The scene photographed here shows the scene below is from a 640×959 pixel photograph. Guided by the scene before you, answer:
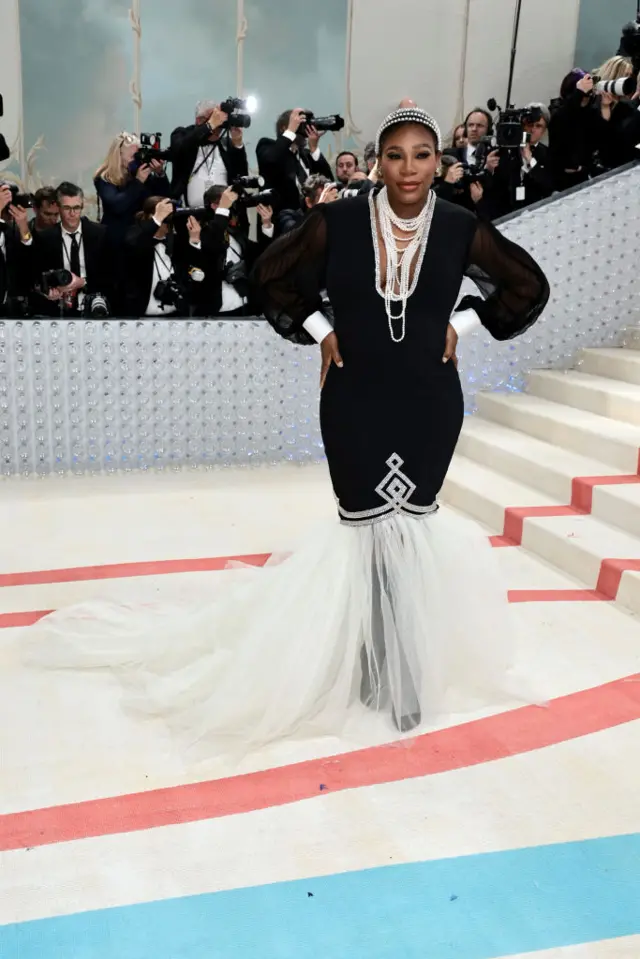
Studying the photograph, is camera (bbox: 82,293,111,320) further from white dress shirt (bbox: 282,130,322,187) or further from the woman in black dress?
the woman in black dress

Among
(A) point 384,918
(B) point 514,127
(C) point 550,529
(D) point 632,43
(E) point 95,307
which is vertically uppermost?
(D) point 632,43

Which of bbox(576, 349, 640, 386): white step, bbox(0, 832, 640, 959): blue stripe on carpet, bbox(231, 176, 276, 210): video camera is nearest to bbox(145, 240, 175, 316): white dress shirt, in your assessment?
bbox(231, 176, 276, 210): video camera

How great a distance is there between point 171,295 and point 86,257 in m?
0.50

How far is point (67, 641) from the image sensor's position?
2.77m

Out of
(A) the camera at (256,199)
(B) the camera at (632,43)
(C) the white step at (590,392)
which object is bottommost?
(C) the white step at (590,392)

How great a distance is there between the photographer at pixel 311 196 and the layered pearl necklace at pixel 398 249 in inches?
107

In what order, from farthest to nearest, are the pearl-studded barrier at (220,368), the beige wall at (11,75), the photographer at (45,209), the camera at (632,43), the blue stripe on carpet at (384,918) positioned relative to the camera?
the beige wall at (11,75) < the camera at (632,43) < the photographer at (45,209) < the pearl-studded barrier at (220,368) < the blue stripe on carpet at (384,918)

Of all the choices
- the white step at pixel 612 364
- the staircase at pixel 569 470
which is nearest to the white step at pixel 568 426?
the staircase at pixel 569 470

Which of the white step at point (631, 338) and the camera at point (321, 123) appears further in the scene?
the camera at point (321, 123)

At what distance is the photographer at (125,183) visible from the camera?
5309 millimetres

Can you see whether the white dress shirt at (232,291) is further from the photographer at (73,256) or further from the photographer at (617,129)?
the photographer at (617,129)

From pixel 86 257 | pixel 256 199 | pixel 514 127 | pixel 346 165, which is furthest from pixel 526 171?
pixel 86 257

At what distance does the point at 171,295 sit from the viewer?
5.00 m

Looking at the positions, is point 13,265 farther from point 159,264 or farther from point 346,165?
point 346,165
